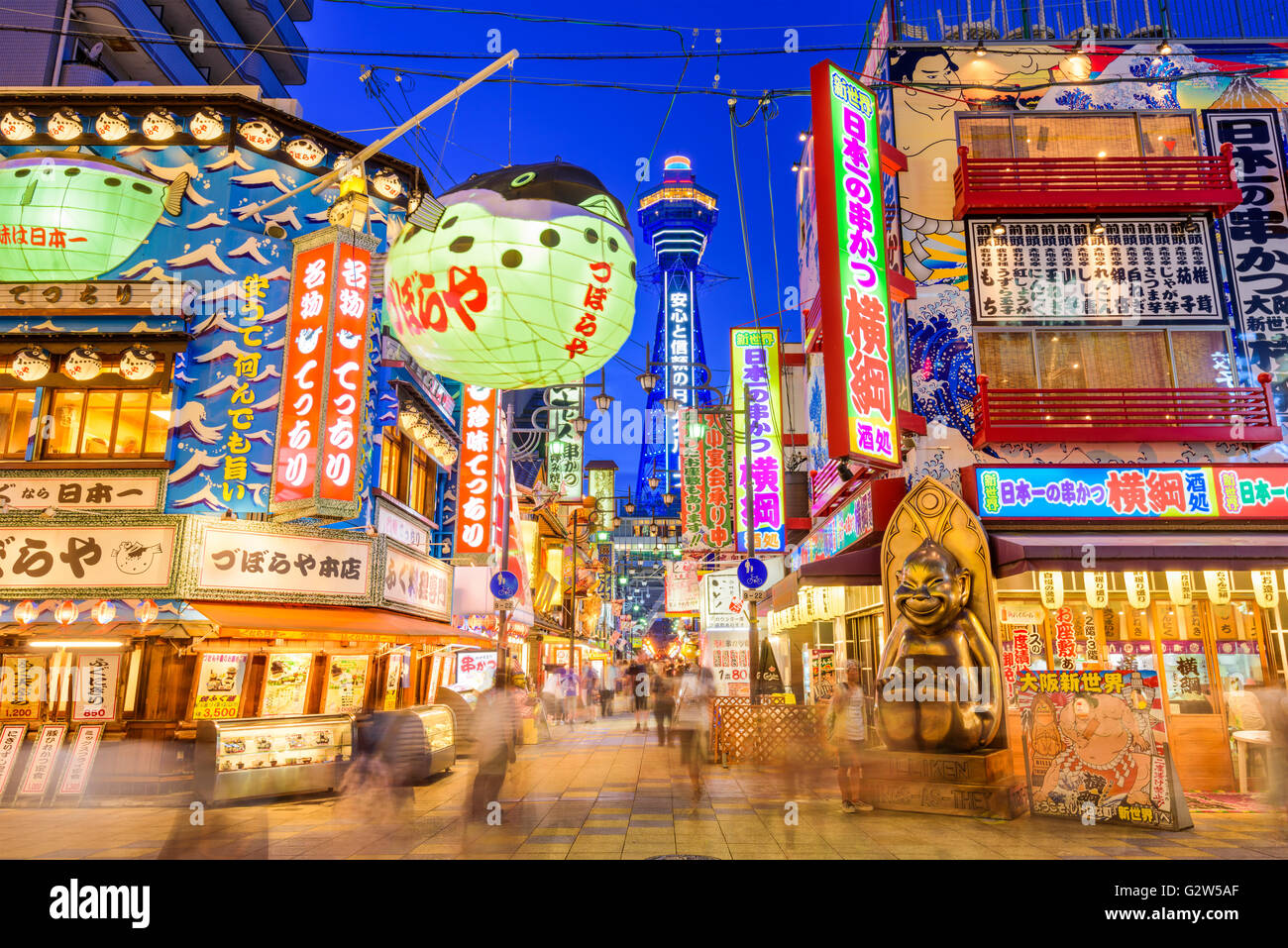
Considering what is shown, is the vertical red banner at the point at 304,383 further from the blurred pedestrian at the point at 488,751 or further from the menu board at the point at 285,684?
the blurred pedestrian at the point at 488,751

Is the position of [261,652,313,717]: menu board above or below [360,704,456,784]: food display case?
above

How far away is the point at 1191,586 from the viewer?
13.7 meters

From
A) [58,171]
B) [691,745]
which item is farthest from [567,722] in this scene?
[58,171]

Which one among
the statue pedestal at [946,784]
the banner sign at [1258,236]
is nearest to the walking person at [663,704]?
the statue pedestal at [946,784]

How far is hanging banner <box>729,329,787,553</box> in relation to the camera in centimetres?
2084

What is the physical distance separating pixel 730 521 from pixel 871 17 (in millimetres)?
12147

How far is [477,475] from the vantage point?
18.1 meters

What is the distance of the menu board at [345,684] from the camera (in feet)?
51.2

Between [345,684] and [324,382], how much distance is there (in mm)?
6466

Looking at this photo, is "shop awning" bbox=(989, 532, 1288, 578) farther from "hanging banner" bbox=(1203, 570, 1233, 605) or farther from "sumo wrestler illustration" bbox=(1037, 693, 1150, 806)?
"sumo wrestler illustration" bbox=(1037, 693, 1150, 806)

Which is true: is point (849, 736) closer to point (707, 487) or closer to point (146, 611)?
point (707, 487)

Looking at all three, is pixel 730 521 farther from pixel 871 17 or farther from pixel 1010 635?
pixel 871 17

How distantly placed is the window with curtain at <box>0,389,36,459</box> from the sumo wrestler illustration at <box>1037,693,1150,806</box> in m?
17.6

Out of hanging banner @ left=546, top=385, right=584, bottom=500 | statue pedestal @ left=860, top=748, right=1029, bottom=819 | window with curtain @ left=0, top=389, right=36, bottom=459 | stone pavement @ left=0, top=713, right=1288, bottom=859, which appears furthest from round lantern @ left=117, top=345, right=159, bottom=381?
hanging banner @ left=546, top=385, right=584, bottom=500
